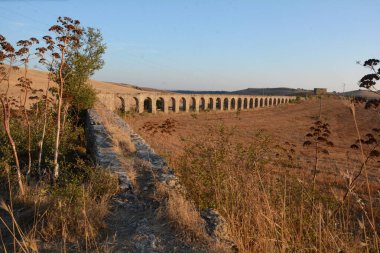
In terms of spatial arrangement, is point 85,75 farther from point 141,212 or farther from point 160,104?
point 160,104

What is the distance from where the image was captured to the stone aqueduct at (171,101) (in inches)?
1294

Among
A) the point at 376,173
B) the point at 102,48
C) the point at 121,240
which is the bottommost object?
the point at 376,173

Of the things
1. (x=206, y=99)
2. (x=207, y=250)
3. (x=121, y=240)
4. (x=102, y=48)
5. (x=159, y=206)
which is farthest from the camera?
(x=206, y=99)

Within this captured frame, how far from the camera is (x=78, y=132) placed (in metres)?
9.42

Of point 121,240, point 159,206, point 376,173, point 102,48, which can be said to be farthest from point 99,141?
point 376,173

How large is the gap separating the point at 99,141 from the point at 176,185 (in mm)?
2962

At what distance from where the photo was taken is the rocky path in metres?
2.65

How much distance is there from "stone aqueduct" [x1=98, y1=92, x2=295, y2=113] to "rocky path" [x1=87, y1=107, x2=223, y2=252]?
14512 mm

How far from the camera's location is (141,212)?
3445 mm

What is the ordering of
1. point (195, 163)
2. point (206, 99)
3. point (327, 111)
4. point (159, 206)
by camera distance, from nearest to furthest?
point (159, 206)
point (195, 163)
point (327, 111)
point (206, 99)

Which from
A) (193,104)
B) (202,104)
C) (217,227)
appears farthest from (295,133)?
(202,104)

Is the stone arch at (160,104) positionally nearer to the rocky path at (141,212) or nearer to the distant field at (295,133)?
the distant field at (295,133)

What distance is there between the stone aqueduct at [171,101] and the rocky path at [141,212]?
47.6ft

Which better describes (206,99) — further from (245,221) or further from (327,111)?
(245,221)
